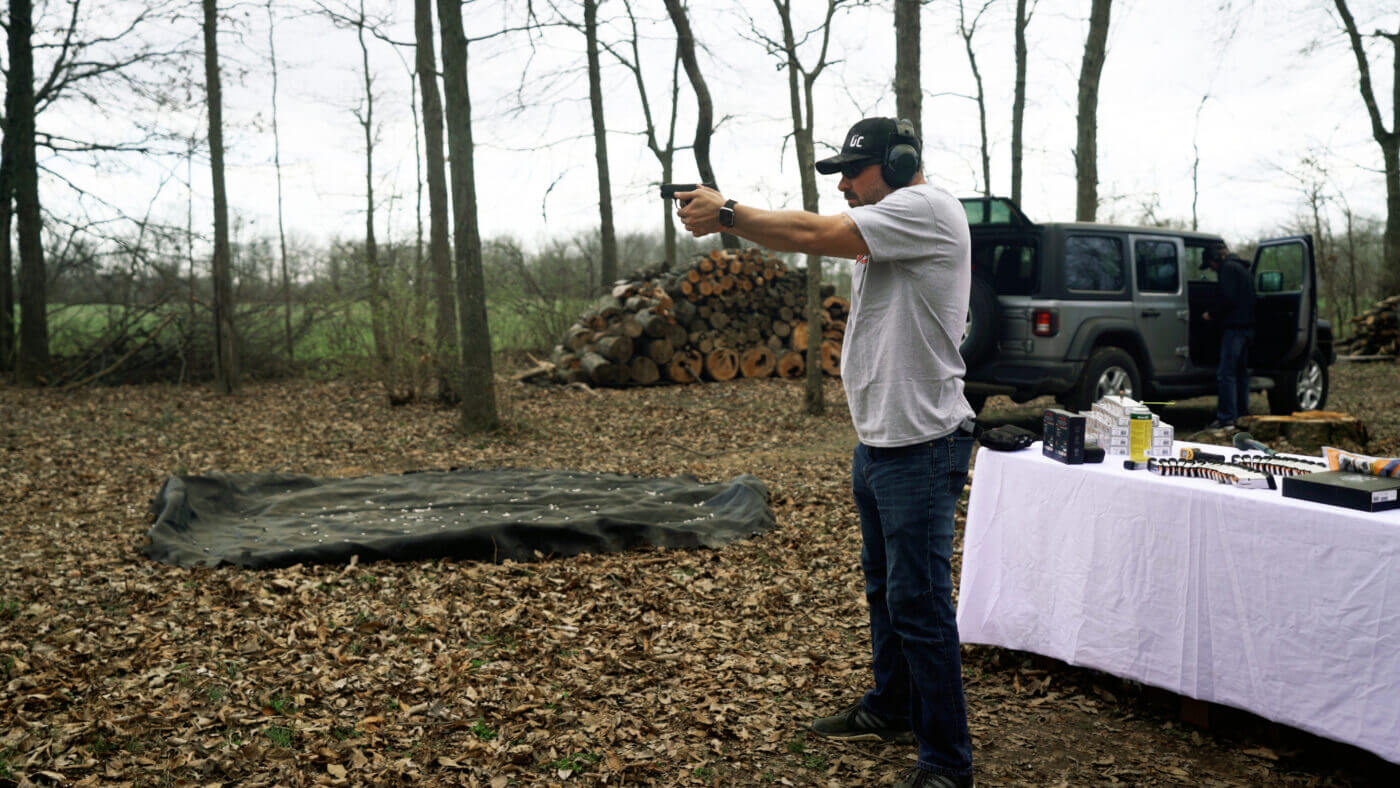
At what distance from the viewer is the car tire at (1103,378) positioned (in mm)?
8672

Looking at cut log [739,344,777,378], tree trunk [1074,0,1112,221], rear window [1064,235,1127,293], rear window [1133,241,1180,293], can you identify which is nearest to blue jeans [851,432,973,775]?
rear window [1064,235,1127,293]

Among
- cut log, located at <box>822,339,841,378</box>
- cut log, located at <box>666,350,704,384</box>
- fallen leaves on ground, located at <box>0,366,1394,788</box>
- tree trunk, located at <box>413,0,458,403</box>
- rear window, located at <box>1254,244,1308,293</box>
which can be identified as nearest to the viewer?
fallen leaves on ground, located at <box>0,366,1394,788</box>

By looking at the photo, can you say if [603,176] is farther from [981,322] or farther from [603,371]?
[981,322]

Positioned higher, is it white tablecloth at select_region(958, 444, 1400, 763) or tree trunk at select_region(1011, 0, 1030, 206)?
tree trunk at select_region(1011, 0, 1030, 206)

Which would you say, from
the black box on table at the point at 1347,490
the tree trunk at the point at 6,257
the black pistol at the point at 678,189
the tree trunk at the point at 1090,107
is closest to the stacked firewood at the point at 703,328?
the tree trunk at the point at 1090,107

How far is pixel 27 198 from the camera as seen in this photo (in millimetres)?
15008

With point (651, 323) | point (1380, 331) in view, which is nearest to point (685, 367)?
point (651, 323)

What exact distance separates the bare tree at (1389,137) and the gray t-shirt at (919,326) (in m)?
21.4

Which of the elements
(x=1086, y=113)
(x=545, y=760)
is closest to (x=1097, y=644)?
(x=545, y=760)

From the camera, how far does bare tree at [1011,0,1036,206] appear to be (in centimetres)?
2125

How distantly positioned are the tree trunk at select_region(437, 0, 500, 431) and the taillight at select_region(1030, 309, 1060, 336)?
19.0ft

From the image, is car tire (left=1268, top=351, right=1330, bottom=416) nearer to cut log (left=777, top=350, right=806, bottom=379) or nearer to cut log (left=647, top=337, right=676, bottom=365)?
cut log (left=777, top=350, right=806, bottom=379)

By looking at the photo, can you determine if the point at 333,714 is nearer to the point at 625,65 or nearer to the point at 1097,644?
the point at 1097,644

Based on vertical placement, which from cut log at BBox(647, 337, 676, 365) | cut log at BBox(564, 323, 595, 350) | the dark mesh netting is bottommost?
the dark mesh netting
